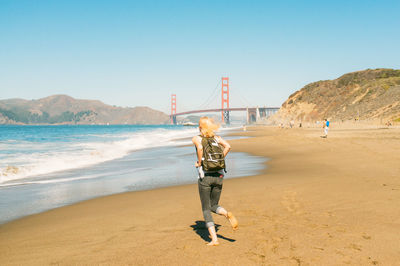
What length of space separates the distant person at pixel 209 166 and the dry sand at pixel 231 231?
29cm

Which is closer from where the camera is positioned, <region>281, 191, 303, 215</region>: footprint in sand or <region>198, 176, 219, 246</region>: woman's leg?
<region>198, 176, 219, 246</region>: woman's leg

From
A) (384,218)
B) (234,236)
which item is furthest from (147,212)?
(384,218)

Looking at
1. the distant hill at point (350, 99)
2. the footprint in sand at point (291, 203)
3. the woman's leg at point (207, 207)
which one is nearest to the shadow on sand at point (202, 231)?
the woman's leg at point (207, 207)

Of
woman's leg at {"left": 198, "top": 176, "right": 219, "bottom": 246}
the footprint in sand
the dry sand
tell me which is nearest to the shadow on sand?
the dry sand

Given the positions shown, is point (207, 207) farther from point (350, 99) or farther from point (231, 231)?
point (350, 99)

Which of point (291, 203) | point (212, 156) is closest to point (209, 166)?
point (212, 156)

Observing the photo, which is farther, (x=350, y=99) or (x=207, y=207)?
(x=350, y=99)

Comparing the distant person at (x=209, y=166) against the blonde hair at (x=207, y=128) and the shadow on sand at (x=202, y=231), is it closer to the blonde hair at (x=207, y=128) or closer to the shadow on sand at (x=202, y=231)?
the blonde hair at (x=207, y=128)

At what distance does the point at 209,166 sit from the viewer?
3.63 metres

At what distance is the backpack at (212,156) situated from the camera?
3.63 m

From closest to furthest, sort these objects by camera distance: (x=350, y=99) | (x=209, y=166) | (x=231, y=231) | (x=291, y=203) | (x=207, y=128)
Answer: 1. (x=209, y=166)
2. (x=207, y=128)
3. (x=231, y=231)
4. (x=291, y=203)
5. (x=350, y=99)

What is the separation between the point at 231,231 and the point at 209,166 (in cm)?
108

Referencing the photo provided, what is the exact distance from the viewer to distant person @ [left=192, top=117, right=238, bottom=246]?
365 cm

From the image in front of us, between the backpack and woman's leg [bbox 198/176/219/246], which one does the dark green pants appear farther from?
the backpack
